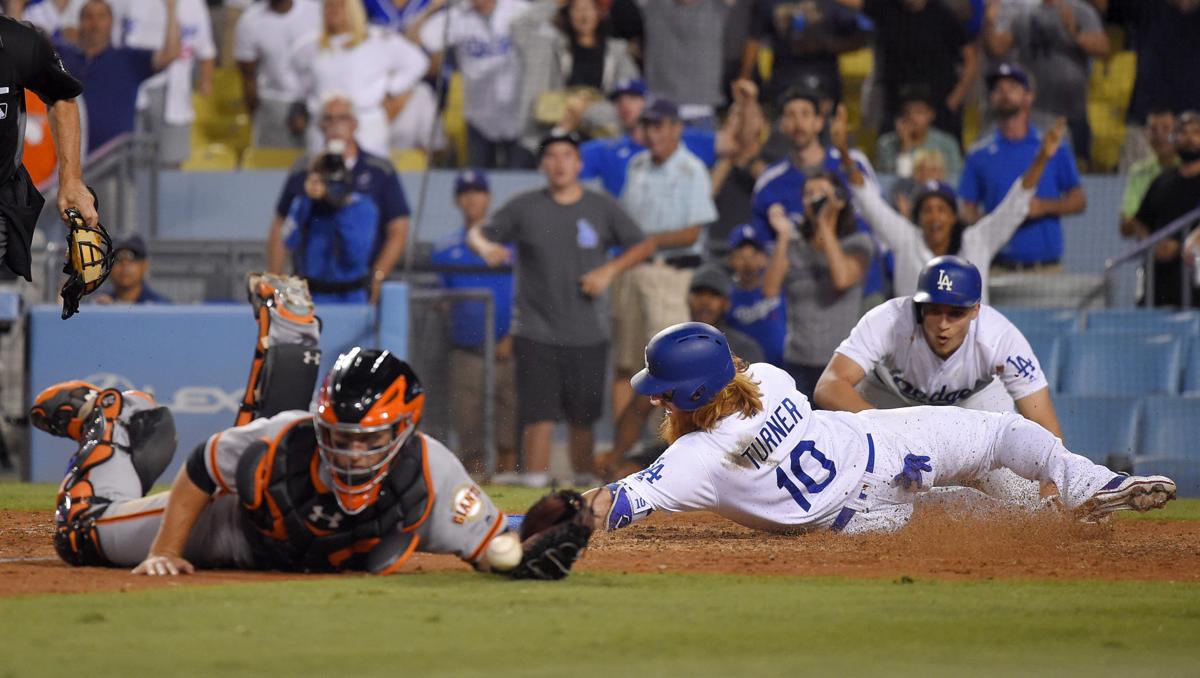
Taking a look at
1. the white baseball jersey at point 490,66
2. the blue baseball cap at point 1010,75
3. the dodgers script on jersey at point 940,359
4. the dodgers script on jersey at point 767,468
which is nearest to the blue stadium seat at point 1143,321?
the blue baseball cap at point 1010,75

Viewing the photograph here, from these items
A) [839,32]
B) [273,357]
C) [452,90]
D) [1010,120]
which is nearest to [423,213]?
[452,90]

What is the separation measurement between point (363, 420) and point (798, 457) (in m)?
2.42

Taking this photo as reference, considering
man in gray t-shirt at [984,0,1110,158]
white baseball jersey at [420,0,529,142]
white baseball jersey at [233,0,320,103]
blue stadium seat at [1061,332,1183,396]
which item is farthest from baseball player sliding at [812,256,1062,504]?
white baseball jersey at [233,0,320,103]

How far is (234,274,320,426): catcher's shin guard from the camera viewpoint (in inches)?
332

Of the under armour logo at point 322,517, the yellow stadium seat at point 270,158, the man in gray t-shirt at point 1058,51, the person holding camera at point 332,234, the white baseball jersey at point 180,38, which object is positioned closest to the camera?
the under armour logo at point 322,517

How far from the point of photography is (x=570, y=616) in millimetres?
5410

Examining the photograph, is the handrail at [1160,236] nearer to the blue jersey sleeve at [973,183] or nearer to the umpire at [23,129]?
the blue jersey sleeve at [973,183]

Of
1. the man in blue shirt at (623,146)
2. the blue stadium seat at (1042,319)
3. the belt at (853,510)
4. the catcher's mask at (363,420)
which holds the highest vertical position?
the man in blue shirt at (623,146)

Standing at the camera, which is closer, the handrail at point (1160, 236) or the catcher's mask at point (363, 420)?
the catcher's mask at point (363, 420)

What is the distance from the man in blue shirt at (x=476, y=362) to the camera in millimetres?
12422

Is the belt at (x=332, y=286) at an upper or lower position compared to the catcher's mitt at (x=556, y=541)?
upper

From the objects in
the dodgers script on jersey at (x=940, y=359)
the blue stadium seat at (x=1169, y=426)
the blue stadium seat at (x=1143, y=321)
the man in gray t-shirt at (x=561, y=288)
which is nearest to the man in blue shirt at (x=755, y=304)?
the man in gray t-shirt at (x=561, y=288)

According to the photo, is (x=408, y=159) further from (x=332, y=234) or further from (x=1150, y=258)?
(x=1150, y=258)

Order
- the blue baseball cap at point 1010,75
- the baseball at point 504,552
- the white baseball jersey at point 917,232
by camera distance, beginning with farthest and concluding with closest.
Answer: the blue baseball cap at point 1010,75
the white baseball jersey at point 917,232
the baseball at point 504,552
